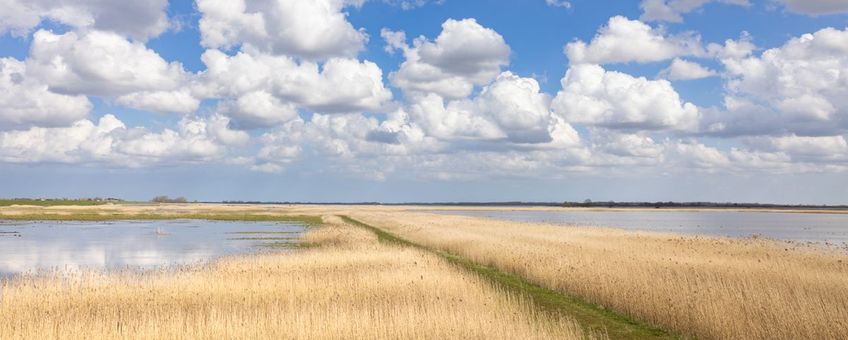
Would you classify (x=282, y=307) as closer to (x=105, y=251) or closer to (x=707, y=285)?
(x=707, y=285)

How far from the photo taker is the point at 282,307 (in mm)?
18781

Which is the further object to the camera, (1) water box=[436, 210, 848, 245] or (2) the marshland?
(1) water box=[436, 210, 848, 245]

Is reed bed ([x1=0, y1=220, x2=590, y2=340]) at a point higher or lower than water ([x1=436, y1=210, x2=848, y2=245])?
higher

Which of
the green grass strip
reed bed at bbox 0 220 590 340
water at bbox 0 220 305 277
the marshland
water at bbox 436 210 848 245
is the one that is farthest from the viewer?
water at bbox 436 210 848 245

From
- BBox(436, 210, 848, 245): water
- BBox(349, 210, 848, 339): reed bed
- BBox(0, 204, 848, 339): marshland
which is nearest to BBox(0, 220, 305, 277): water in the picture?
BBox(0, 204, 848, 339): marshland

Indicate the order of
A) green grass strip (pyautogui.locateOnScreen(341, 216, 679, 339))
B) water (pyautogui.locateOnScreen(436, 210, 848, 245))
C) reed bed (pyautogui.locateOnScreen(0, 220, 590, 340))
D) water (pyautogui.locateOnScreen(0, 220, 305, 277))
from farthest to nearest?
1. water (pyautogui.locateOnScreen(436, 210, 848, 245))
2. water (pyautogui.locateOnScreen(0, 220, 305, 277))
3. green grass strip (pyautogui.locateOnScreen(341, 216, 679, 339))
4. reed bed (pyautogui.locateOnScreen(0, 220, 590, 340))

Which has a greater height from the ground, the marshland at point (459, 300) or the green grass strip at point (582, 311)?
the marshland at point (459, 300)

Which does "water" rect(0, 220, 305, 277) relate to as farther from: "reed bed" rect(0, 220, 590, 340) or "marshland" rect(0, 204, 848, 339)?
"reed bed" rect(0, 220, 590, 340)

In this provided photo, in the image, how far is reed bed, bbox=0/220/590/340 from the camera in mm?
15016

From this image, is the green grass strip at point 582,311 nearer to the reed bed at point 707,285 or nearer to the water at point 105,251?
the reed bed at point 707,285

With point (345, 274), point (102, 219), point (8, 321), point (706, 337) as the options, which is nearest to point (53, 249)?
point (345, 274)

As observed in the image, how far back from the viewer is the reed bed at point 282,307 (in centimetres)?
1502

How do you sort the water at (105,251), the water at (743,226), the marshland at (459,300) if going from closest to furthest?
the marshland at (459,300) → the water at (105,251) → the water at (743,226)

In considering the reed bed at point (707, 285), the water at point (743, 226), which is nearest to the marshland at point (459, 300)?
the reed bed at point (707, 285)
